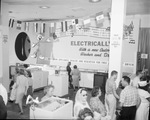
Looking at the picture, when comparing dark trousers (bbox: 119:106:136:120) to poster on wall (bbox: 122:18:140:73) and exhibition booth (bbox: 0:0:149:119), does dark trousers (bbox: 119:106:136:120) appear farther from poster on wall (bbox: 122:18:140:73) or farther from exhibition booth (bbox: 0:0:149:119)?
poster on wall (bbox: 122:18:140:73)

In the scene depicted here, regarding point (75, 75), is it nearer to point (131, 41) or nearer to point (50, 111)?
point (131, 41)

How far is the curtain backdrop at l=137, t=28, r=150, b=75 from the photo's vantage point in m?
5.85

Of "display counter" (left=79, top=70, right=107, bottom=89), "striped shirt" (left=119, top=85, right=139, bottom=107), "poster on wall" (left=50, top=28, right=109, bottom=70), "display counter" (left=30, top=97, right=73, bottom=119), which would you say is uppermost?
"poster on wall" (left=50, top=28, right=109, bottom=70)

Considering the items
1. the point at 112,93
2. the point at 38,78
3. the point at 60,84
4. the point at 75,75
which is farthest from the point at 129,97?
the point at 38,78

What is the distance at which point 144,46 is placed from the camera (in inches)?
233

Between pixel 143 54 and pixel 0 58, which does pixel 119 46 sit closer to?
pixel 143 54

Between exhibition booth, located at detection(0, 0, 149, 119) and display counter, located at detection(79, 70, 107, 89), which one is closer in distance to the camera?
exhibition booth, located at detection(0, 0, 149, 119)

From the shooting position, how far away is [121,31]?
143 inches

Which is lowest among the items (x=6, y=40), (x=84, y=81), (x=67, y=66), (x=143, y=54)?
(x=84, y=81)

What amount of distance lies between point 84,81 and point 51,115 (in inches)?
249

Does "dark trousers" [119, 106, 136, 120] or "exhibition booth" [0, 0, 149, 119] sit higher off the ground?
"exhibition booth" [0, 0, 149, 119]

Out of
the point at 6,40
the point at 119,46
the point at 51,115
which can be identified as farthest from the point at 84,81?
the point at 51,115

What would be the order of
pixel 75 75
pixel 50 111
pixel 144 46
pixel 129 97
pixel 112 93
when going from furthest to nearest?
pixel 75 75 < pixel 144 46 < pixel 112 93 < pixel 129 97 < pixel 50 111

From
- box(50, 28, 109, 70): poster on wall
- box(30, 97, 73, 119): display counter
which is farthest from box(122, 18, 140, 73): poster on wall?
box(30, 97, 73, 119): display counter
